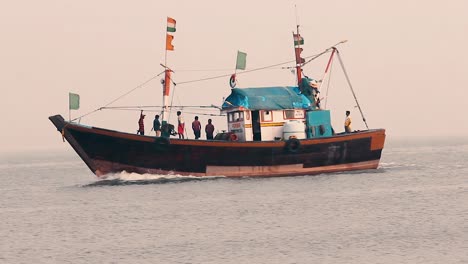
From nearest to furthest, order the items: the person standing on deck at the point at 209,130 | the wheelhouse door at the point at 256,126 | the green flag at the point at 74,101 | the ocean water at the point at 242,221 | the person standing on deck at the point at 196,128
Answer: the ocean water at the point at 242,221 < the green flag at the point at 74,101 < the wheelhouse door at the point at 256,126 < the person standing on deck at the point at 196,128 < the person standing on deck at the point at 209,130

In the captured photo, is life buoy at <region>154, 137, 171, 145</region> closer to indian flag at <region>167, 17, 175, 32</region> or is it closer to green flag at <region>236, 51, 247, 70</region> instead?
green flag at <region>236, 51, 247, 70</region>

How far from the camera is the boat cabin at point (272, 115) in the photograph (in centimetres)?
4422

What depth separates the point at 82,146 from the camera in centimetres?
4319

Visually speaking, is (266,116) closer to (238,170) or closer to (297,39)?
(238,170)

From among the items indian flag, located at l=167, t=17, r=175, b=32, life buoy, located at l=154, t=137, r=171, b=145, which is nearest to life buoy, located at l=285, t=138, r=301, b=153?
life buoy, located at l=154, t=137, r=171, b=145

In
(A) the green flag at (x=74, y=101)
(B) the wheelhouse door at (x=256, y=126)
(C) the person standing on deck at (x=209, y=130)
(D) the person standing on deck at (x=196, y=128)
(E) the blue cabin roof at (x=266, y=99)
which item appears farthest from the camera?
(C) the person standing on deck at (x=209, y=130)

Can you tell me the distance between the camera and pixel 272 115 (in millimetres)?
44625

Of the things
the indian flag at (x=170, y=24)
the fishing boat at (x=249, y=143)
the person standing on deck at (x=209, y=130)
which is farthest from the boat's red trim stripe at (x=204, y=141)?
the indian flag at (x=170, y=24)

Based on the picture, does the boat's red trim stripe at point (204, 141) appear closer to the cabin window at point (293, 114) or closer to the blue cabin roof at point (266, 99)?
the cabin window at point (293, 114)

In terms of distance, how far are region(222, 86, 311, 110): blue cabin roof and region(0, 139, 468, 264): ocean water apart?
3.95 meters

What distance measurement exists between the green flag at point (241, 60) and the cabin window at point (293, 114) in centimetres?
331

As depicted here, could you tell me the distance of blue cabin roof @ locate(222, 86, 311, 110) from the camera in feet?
146

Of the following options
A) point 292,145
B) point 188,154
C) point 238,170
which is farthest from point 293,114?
point 188,154

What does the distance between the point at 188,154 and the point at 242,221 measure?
10292 millimetres
